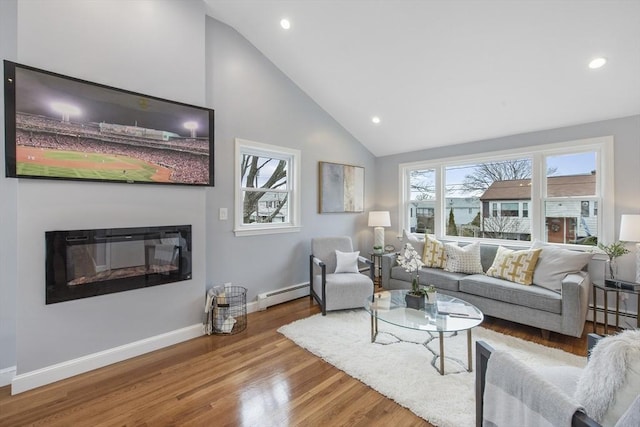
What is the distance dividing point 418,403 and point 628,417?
1.26 metres

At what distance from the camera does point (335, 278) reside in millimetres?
3432

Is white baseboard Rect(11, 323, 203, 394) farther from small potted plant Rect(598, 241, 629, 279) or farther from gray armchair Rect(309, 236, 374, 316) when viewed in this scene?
small potted plant Rect(598, 241, 629, 279)

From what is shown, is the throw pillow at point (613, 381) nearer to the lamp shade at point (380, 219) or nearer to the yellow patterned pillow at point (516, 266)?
the yellow patterned pillow at point (516, 266)

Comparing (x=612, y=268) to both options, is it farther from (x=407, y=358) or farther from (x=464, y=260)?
(x=407, y=358)

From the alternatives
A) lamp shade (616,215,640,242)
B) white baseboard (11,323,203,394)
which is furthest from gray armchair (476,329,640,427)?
white baseboard (11,323,203,394)

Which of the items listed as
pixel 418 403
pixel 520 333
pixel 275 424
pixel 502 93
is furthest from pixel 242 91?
pixel 520 333

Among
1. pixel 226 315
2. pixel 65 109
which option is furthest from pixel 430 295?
pixel 65 109

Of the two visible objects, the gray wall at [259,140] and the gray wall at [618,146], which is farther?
the gray wall at [259,140]

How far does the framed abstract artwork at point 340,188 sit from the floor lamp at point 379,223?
0.31 m

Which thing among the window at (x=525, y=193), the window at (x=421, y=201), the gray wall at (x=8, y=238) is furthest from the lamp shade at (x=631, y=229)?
the gray wall at (x=8, y=238)

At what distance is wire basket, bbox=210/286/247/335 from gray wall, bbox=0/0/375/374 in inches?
6.8

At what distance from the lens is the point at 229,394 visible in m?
1.97

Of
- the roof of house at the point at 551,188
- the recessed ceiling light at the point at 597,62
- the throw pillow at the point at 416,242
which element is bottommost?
the throw pillow at the point at 416,242

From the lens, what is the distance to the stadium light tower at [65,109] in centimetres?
212
